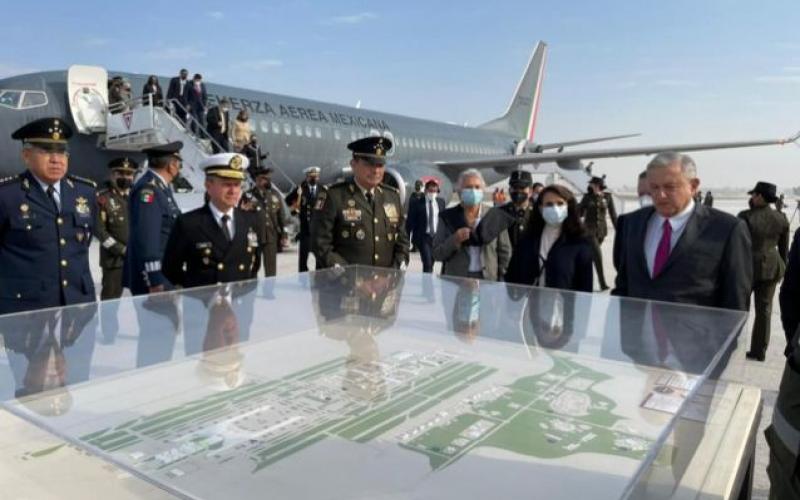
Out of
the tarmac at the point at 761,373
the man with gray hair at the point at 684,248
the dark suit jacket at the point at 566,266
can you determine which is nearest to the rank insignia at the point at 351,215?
the dark suit jacket at the point at 566,266

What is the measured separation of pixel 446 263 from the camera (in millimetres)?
3811

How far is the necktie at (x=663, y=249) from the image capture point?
2614mm

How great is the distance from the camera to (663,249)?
8.63ft

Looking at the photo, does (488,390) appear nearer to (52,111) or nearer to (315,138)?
(52,111)

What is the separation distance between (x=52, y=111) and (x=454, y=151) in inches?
536

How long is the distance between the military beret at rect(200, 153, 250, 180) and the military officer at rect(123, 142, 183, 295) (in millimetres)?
428

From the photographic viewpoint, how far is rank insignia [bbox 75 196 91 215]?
3012mm

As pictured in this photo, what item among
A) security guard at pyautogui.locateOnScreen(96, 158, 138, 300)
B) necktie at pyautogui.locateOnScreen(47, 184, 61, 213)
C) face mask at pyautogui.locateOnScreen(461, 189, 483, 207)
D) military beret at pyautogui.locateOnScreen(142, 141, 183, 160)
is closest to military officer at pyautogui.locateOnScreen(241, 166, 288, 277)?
security guard at pyautogui.locateOnScreen(96, 158, 138, 300)

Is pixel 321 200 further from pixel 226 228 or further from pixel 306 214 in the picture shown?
pixel 306 214

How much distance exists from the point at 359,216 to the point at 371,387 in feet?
7.06

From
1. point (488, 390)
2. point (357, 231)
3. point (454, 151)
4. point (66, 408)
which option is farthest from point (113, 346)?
point (454, 151)

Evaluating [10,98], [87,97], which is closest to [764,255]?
[87,97]

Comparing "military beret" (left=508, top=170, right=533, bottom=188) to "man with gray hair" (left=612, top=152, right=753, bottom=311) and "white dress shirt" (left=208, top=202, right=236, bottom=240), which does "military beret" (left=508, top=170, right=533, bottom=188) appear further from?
"white dress shirt" (left=208, top=202, right=236, bottom=240)

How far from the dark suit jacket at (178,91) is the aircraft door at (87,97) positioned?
1.25m
